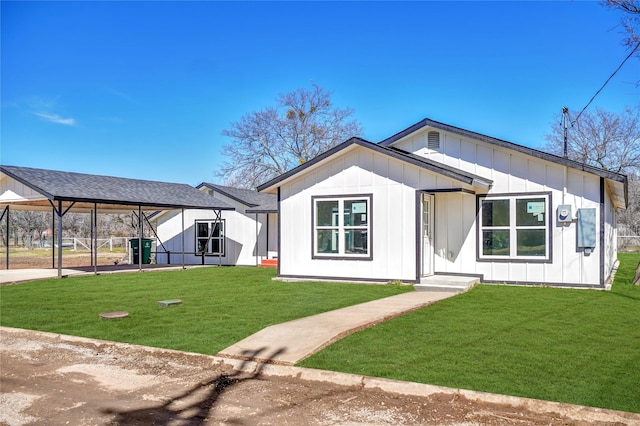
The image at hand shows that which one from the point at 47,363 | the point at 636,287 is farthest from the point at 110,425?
the point at 636,287

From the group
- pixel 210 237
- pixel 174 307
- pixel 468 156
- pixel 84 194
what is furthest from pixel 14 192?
pixel 468 156

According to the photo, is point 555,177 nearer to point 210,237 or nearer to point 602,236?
point 602,236

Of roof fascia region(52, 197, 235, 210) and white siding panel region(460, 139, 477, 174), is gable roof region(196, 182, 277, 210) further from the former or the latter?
white siding panel region(460, 139, 477, 174)

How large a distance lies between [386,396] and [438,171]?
8.61 metres

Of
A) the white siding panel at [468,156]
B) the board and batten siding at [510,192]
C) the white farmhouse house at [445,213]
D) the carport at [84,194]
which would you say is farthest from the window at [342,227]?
the carport at [84,194]

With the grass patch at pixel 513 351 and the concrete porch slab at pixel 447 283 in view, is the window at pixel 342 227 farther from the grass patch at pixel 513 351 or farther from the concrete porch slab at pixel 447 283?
the grass patch at pixel 513 351

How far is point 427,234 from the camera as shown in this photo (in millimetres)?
14484

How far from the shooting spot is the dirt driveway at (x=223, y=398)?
15.8 ft

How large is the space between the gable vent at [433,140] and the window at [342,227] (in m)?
2.65

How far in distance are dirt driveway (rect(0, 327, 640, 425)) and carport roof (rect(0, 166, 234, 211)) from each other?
10854mm

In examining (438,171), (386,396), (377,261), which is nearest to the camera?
(386,396)

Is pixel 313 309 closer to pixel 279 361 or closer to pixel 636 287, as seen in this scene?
pixel 279 361

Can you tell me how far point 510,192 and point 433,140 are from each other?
8.81ft

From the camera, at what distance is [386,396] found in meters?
5.46
